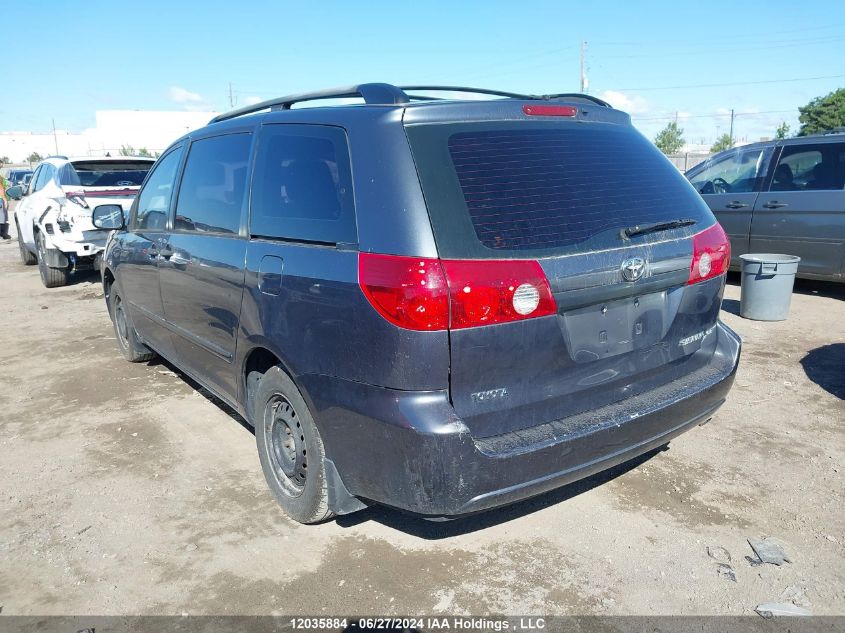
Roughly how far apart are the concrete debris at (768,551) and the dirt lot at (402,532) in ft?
0.14

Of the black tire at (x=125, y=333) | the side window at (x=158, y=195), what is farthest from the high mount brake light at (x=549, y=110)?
the black tire at (x=125, y=333)

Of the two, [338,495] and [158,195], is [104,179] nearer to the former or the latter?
[158,195]

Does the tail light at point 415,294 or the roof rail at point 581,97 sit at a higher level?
the roof rail at point 581,97

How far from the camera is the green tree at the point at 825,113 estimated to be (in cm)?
5942

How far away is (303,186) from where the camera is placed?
2973mm

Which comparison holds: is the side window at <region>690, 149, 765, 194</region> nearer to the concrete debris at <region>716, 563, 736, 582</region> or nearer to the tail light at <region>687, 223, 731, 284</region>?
the tail light at <region>687, 223, 731, 284</region>

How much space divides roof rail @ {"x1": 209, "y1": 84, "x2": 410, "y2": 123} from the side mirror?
1984 mm

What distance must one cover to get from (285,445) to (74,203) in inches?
298

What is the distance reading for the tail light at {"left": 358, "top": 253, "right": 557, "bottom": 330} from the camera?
2.33 m

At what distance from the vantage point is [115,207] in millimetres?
5352

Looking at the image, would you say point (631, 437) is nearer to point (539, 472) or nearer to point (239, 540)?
point (539, 472)

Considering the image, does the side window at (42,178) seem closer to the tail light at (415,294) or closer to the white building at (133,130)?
the tail light at (415,294)

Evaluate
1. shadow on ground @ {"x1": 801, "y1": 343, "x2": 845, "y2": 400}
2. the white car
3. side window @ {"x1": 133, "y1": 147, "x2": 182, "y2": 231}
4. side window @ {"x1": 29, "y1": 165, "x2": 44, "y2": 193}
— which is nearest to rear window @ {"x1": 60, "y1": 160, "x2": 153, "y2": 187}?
the white car

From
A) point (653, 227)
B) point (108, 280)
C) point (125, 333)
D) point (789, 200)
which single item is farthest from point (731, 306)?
point (108, 280)
